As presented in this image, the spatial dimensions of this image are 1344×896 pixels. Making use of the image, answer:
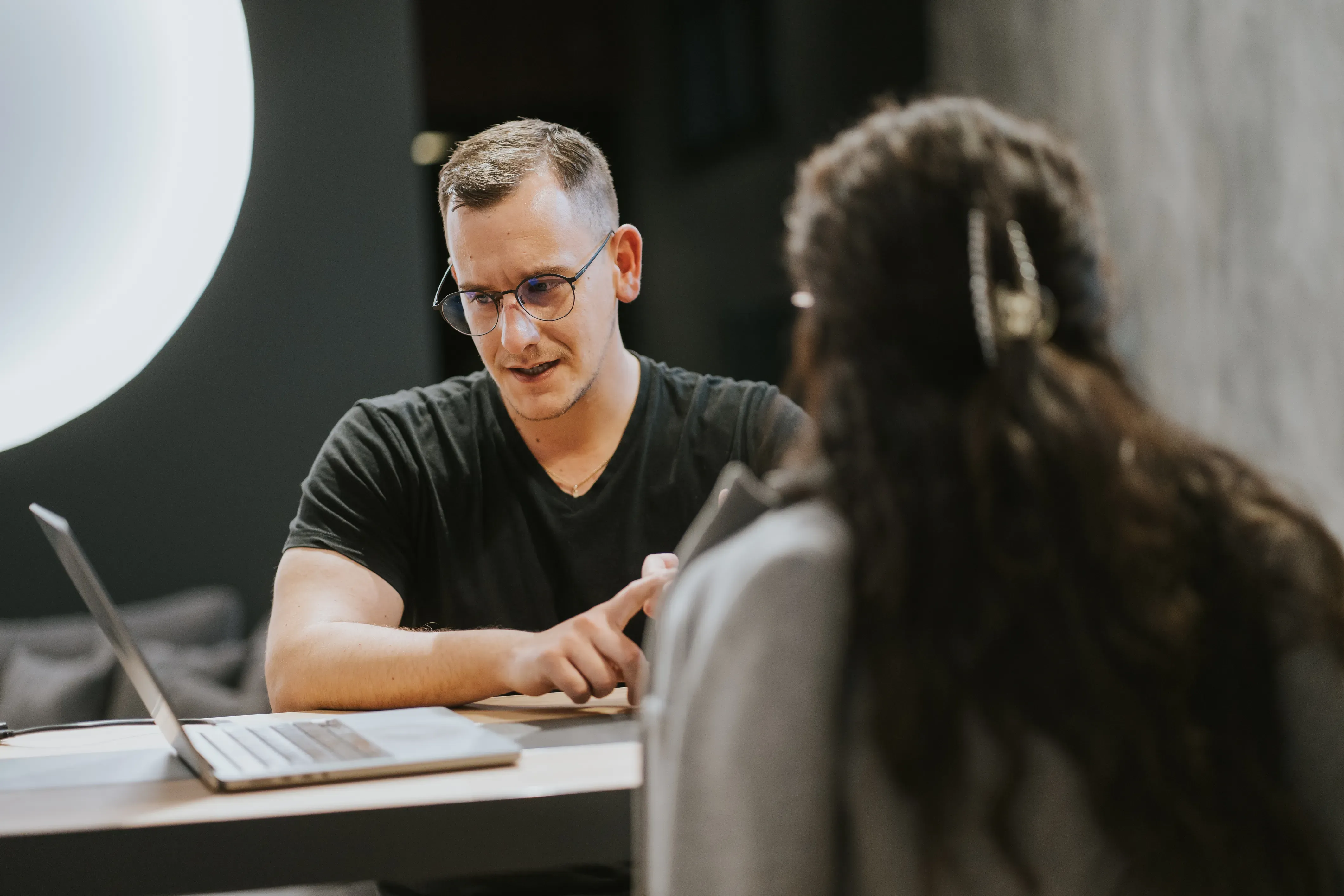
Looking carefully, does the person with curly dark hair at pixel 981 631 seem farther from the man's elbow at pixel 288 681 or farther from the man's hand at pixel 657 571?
the man's elbow at pixel 288 681

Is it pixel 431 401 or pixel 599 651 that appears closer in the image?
pixel 599 651

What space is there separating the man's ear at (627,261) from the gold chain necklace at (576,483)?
25 centimetres

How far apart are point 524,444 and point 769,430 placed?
35cm

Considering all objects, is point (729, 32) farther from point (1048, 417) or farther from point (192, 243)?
point (1048, 417)

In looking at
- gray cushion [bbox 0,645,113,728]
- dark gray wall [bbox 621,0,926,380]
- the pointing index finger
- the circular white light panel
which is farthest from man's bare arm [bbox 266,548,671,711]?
dark gray wall [bbox 621,0,926,380]

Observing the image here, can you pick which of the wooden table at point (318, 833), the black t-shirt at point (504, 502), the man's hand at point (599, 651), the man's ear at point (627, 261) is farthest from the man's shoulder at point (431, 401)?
the wooden table at point (318, 833)

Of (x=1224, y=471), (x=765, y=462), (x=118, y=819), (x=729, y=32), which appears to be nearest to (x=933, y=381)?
(x=1224, y=471)

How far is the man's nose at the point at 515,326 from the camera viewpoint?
1558 mm

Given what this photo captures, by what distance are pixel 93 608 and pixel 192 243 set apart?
2451 millimetres

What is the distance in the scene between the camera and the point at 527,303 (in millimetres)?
1567

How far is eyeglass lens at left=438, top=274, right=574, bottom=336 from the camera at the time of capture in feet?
5.13

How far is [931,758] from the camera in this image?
1.99 feet

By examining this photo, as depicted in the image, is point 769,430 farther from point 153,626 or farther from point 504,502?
point 153,626

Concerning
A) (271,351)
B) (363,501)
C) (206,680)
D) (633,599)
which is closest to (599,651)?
(633,599)
